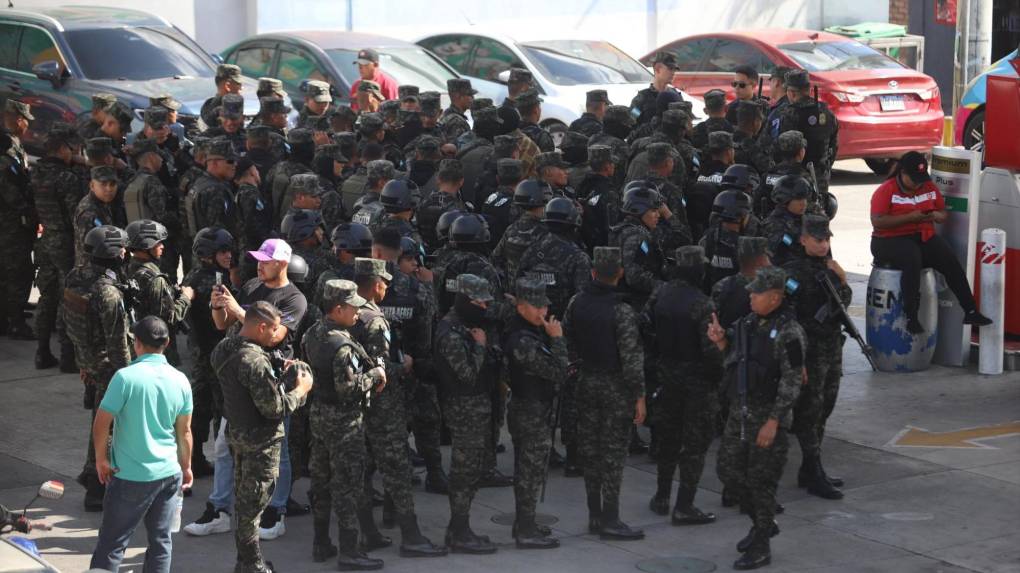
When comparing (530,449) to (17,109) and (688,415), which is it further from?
(17,109)

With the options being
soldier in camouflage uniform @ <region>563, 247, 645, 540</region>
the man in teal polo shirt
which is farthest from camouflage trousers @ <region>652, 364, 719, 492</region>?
the man in teal polo shirt

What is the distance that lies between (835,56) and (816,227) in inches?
435

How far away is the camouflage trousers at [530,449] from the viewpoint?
8984 mm

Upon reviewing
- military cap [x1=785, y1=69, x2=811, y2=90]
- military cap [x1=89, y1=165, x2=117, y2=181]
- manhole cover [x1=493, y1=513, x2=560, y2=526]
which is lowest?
manhole cover [x1=493, y1=513, x2=560, y2=526]

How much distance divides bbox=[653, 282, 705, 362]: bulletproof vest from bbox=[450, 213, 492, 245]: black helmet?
4.18 feet

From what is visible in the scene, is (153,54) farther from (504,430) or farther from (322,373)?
(322,373)

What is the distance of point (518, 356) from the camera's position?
8.88 m

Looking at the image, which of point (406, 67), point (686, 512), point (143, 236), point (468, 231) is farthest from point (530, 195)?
point (406, 67)

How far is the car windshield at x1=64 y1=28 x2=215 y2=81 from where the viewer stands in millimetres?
17234

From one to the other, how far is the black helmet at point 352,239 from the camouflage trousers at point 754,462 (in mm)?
2571

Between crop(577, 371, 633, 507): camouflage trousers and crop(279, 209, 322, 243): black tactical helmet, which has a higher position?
crop(279, 209, 322, 243): black tactical helmet

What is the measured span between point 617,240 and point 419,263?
4.53 feet

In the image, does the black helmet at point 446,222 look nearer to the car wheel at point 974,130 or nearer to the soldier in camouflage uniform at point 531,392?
the soldier in camouflage uniform at point 531,392

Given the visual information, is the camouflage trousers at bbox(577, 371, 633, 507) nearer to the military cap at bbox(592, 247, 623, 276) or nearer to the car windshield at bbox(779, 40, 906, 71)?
the military cap at bbox(592, 247, 623, 276)
